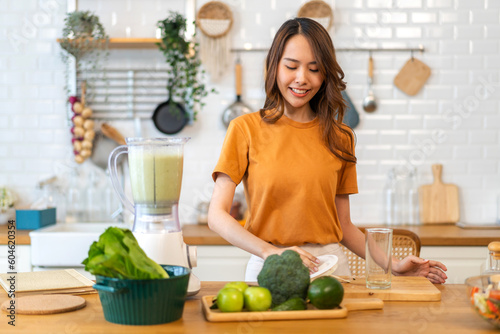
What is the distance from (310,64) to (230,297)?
863mm

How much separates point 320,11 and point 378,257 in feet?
7.96

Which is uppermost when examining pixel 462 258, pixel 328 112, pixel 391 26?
pixel 391 26

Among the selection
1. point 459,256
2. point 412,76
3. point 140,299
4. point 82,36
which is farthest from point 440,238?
point 82,36

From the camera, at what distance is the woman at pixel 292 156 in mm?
1912

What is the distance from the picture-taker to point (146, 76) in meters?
3.74

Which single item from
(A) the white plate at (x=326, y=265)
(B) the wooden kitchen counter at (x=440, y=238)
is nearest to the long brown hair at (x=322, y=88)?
(A) the white plate at (x=326, y=265)

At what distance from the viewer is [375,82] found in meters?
3.76

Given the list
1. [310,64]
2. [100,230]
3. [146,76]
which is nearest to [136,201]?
[310,64]

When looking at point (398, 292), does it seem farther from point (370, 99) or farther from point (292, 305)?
point (370, 99)

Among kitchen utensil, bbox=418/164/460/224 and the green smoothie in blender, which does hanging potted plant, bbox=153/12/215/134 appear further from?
the green smoothie in blender

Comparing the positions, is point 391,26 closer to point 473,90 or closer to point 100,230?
point 473,90

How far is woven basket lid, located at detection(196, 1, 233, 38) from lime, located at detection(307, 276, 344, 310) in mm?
2555

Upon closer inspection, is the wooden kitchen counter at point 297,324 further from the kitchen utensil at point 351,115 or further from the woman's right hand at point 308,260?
the kitchen utensil at point 351,115

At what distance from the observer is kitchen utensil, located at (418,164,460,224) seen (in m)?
3.69
